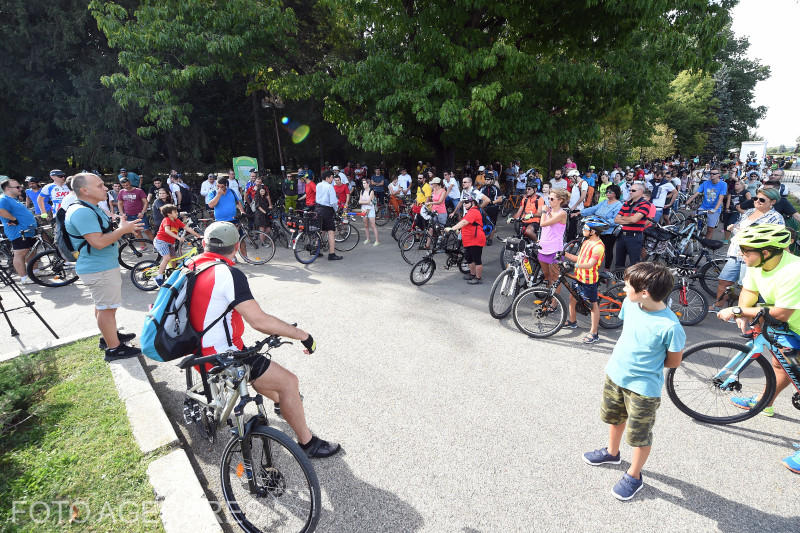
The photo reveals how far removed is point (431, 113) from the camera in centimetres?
1113

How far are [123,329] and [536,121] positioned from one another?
38.5 feet

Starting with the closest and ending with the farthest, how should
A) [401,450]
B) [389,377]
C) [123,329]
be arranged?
Answer: [401,450], [389,377], [123,329]

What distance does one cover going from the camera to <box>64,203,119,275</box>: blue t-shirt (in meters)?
4.24

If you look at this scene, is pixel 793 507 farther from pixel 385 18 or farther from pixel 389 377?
pixel 385 18

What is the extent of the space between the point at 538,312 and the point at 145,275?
6.94 meters

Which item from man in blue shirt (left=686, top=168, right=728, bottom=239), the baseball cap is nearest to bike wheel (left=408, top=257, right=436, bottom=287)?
the baseball cap

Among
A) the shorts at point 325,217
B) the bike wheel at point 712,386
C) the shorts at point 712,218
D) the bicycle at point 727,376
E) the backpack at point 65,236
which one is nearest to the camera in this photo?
the bicycle at point 727,376

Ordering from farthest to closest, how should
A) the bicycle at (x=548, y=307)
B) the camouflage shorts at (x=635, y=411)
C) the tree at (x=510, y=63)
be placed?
the tree at (x=510, y=63), the bicycle at (x=548, y=307), the camouflage shorts at (x=635, y=411)

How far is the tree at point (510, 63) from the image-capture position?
1045 centimetres

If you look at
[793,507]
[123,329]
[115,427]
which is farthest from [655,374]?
[123,329]

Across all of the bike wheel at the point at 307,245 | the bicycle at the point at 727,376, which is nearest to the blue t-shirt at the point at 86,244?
the bike wheel at the point at 307,245

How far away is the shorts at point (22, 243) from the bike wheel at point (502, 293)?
28.8 ft

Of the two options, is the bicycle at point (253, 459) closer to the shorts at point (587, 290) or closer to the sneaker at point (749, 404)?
the sneaker at point (749, 404)

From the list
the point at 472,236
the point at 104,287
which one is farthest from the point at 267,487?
the point at 472,236
